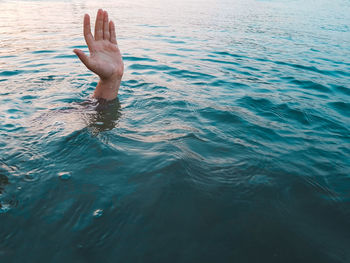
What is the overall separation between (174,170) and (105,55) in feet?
8.04

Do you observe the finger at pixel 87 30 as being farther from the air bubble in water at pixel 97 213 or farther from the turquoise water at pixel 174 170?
the air bubble in water at pixel 97 213

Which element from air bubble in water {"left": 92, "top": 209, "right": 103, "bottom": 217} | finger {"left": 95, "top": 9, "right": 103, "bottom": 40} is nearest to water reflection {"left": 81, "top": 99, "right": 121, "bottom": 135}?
finger {"left": 95, "top": 9, "right": 103, "bottom": 40}

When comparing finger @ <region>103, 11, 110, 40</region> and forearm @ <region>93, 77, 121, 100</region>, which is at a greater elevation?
finger @ <region>103, 11, 110, 40</region>

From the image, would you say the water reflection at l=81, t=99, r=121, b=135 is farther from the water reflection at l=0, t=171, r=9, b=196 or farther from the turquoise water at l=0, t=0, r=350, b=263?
the water reflection at l=0, t=171, r=9, b=196

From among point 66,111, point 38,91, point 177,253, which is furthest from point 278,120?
point 38,91

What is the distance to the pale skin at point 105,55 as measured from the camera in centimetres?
386

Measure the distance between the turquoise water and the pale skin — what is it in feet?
0.91

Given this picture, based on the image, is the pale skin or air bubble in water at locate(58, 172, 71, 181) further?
the pale skin

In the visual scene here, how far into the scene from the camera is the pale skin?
12.7 feet

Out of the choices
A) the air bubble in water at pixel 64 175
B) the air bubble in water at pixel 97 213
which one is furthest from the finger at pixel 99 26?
the air bubble in water at pixel 97 213

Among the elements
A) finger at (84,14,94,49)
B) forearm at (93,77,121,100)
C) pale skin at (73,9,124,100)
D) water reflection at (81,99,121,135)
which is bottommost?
water reflection at (81,99,121,135)

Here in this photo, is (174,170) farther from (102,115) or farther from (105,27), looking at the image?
(105,27)

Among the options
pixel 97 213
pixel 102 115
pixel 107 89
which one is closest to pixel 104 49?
→ pixel 107 89

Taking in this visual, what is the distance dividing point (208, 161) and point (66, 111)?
2.44 meters
